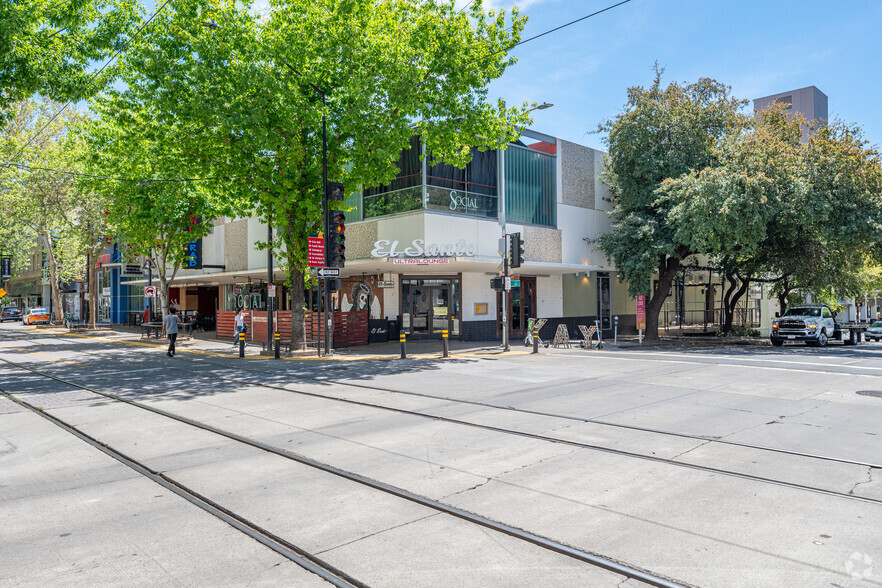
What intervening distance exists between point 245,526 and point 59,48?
16546mm

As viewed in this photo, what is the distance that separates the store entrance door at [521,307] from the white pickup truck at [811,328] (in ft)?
36.7

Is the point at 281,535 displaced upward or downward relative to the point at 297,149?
downward

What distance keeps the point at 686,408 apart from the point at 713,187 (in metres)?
17.1

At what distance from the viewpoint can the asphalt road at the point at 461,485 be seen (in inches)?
167

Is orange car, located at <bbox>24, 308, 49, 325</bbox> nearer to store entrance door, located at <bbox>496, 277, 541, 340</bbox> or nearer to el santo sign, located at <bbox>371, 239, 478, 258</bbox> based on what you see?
el santo sign, located at <bbox>371, 239, 478, 258</bbox>

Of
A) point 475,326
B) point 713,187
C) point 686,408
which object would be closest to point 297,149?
point 475,326

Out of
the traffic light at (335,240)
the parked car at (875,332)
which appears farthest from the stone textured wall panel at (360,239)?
the parked car at (875,332)

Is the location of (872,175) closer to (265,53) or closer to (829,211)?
(829,211)

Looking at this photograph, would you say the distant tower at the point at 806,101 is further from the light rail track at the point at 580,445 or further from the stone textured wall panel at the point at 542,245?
the light rail track at the point at 580,445

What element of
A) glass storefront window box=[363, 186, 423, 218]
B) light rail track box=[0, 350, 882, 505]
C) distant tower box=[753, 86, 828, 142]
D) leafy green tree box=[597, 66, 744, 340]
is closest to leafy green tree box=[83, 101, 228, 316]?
glass storefront window box=[363, 186, 423, 218]

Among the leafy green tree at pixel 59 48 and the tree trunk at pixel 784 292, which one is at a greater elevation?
the leafy green tree at pixel 59 48

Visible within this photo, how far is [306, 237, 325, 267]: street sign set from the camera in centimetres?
1953

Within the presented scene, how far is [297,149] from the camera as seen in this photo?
20031 mm

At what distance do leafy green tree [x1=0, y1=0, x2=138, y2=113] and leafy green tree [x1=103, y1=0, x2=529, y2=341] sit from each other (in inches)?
48.5
